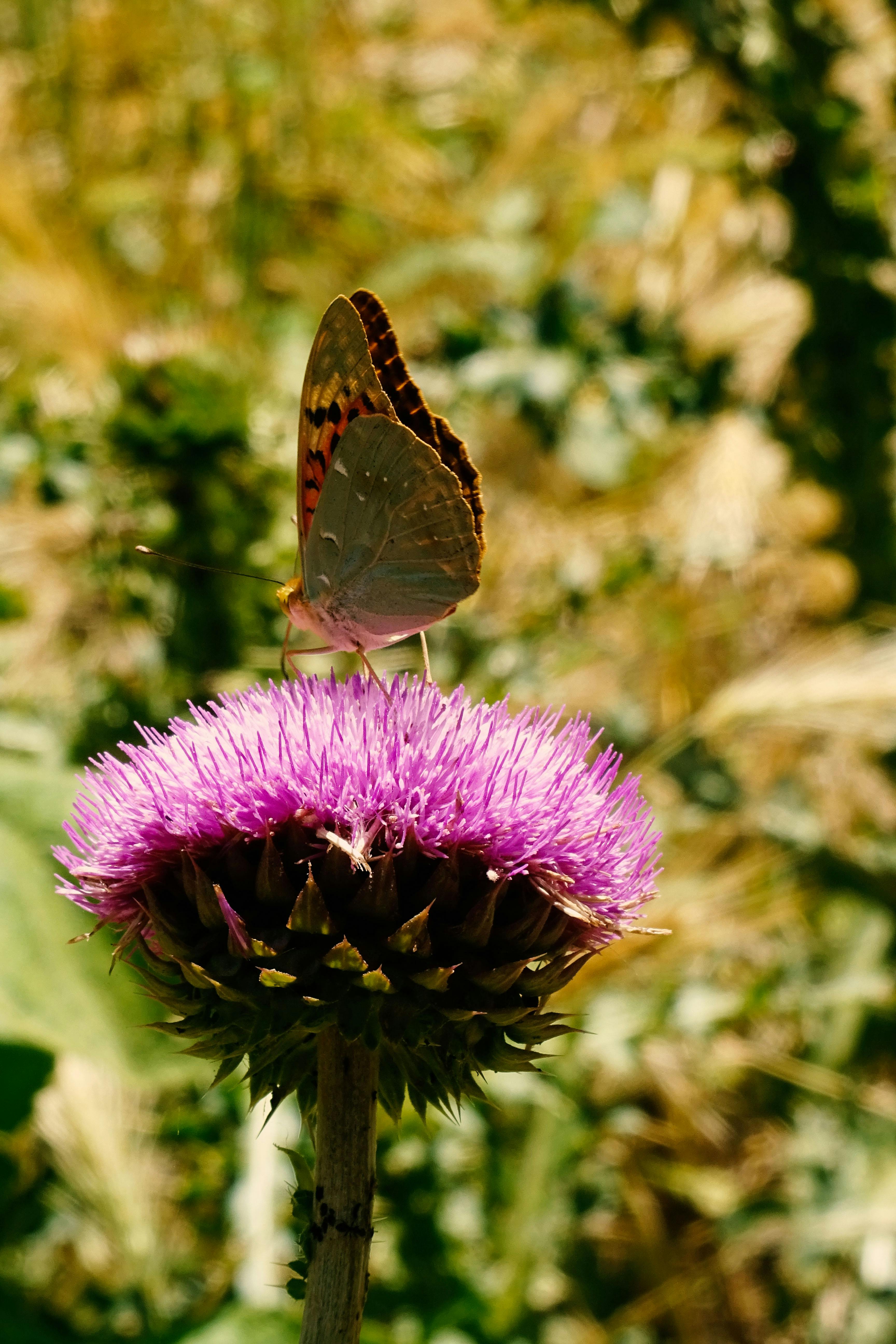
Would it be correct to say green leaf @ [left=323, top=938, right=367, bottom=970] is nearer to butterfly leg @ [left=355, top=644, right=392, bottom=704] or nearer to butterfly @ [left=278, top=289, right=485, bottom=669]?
butterfly leg @ [left=355, top=644, right=392, bottom=704]

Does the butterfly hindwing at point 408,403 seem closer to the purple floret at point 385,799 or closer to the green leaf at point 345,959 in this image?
the purple floret at point 385,799

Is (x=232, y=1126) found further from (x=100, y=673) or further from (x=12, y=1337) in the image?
(x=100, y=673)

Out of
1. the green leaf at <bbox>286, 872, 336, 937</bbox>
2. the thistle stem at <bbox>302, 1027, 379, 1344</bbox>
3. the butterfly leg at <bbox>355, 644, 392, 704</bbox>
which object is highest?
the butterfly leg at <bbox>355, 644, 392, 704</bbox>

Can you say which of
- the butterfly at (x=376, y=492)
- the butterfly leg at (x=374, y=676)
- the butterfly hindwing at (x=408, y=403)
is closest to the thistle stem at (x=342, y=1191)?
the butterfly leg at (x=374, y=676)

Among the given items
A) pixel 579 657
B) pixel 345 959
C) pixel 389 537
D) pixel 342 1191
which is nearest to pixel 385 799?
pixel 345 959

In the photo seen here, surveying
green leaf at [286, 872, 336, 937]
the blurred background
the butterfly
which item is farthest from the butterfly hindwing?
the blurred background

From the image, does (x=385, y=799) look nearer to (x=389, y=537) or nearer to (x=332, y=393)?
(x=389, y=537)
